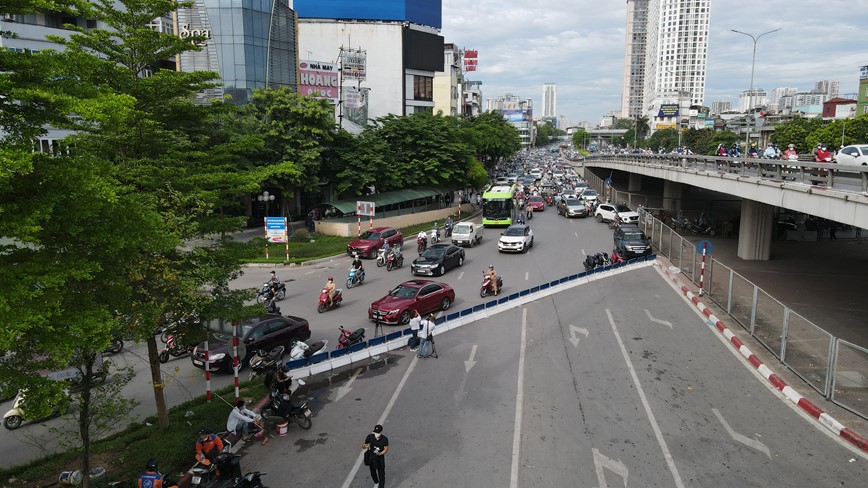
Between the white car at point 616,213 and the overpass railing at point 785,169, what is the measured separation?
520 cm

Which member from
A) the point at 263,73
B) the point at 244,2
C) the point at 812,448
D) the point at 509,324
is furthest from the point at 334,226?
the point at 812,448

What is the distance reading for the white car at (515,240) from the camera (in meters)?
33.0

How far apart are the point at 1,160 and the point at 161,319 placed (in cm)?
631

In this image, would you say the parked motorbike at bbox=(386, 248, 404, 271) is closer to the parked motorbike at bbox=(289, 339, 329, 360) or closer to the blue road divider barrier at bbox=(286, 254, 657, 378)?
the blue road divider barrier at bbox=(286, 254, 657, 378)

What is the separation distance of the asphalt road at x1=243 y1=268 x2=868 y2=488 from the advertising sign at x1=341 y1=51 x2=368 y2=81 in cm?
4425

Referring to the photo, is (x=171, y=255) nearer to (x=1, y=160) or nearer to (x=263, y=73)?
(x=1, y=160)

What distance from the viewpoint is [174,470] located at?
1034cm

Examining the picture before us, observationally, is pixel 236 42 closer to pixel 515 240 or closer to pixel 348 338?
pixel 515 240

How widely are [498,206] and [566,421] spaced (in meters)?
31.8

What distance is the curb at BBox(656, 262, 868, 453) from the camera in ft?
36.8

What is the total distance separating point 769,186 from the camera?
2148 cm

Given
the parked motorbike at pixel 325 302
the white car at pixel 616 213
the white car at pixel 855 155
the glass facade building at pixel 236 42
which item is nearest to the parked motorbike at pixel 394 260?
the parked motorbike at pixel 325 302

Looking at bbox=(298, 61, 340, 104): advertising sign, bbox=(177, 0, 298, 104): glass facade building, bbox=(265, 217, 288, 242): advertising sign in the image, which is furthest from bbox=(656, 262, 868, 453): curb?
bbox=(298, 61, 340, 104): advertising sign

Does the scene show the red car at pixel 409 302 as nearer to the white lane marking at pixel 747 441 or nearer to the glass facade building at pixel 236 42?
the white lane marking at pixel 747 441
